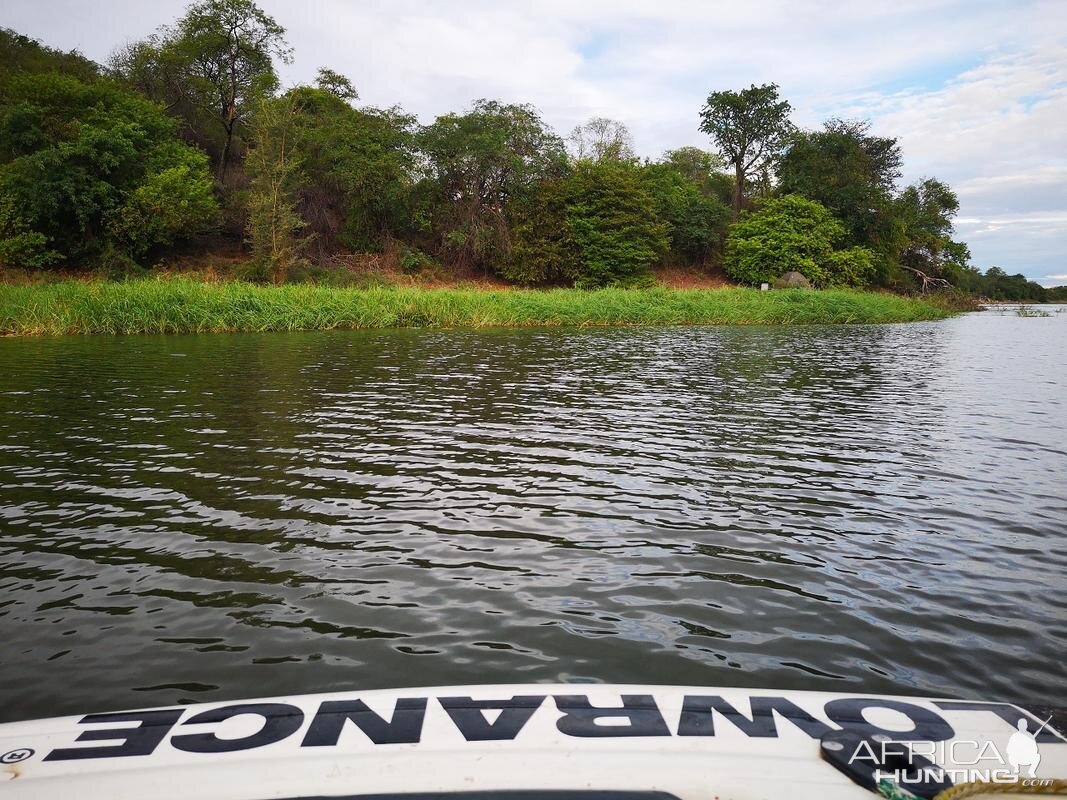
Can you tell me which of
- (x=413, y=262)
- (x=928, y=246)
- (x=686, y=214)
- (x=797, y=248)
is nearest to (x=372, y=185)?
(x=413, y=262)

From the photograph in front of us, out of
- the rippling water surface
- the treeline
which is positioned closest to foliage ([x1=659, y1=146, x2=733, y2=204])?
the treeline

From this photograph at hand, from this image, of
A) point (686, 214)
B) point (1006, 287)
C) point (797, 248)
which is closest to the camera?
point (797, 248)

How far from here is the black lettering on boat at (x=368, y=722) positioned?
208 cm

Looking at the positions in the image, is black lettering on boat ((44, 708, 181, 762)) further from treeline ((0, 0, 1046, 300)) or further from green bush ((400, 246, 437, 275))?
green bush ((400, 246, 437, 275))

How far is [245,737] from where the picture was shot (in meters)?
2.10

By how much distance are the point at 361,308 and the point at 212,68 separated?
2712cm

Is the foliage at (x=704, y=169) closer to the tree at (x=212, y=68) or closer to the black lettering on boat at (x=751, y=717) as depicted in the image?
the tree at (x=212, y=68)

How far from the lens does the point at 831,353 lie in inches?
757

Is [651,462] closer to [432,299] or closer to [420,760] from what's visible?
[420,760]

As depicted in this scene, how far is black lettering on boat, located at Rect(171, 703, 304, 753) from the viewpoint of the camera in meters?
2.04

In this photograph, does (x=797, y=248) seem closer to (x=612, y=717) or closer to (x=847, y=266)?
(x=847, y=266)

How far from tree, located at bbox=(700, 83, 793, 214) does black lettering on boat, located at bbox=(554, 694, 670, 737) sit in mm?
57593

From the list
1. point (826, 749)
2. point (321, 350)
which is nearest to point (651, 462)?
point (826, 749)

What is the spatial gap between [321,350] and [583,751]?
56.1 feet
